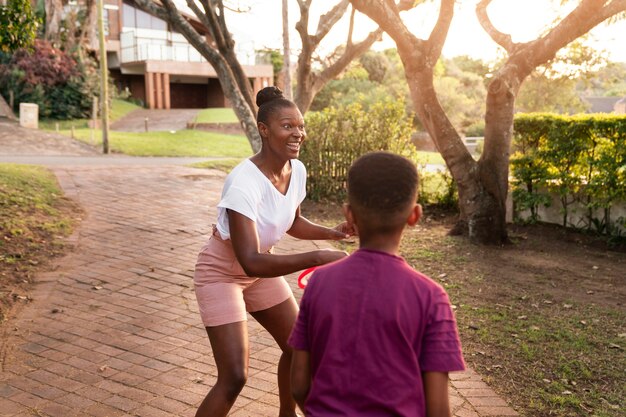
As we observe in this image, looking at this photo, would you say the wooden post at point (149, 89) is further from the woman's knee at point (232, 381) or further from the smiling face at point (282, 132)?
the woman's knee at point (232, 381)

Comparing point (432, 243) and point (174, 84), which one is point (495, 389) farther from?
point (174, 84)

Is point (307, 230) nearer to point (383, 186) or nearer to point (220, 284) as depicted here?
point (220, 284)

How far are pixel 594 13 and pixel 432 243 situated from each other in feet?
11.7

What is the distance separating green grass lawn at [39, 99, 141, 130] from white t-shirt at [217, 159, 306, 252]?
2574cm

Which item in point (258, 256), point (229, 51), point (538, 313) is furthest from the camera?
point (229, 51)

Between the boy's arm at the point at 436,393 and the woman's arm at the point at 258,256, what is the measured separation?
0.72 metres

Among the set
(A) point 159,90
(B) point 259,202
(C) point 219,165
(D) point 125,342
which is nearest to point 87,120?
(A) point 159,90

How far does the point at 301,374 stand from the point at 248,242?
2.67 ft

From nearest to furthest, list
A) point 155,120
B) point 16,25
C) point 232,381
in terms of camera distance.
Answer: point 232,381, point 16,25, point 155,120

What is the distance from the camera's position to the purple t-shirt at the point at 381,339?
5.94ft

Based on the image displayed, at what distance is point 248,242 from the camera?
2684mm

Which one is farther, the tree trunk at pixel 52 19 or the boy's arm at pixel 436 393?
the tree trunk at pixel 52 19

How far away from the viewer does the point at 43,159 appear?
17594 mm

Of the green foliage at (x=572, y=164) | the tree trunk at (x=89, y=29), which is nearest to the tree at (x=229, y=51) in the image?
the green foliage at (x=572, y=164)
